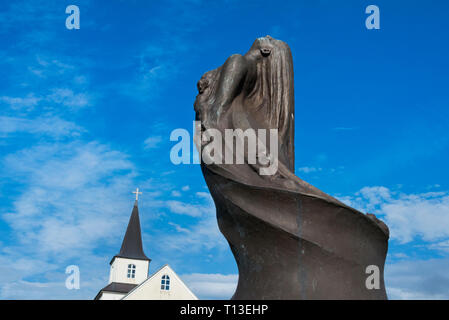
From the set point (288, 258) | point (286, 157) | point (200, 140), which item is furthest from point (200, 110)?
point (288, 258)

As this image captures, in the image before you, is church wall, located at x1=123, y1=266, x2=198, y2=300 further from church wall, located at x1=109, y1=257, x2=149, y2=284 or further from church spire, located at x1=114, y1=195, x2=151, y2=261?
church spire, located at x1=114, y1=195, x2=151, y2=261

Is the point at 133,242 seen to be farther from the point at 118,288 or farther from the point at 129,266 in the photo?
the point at 118,288

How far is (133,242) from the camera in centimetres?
5159

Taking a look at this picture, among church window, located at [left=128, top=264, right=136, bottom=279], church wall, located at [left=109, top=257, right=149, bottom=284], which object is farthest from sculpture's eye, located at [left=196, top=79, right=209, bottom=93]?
church window, located at [left=128, top=264, right=136, bottom=279]

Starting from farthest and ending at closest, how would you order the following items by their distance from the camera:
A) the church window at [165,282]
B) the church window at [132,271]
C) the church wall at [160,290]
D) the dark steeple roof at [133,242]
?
1. the dark steeple roof at [133,242]
2. the church window at [132,271]
3. the church window at [165,282]
4. the church wall at [160,290]

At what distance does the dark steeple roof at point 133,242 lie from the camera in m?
50.6

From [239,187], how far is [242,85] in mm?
1581

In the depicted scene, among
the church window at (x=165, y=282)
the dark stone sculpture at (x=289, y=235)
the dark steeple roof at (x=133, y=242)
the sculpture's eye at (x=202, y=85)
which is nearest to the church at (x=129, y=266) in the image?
the dark steeple roof at (x=133, y=242)

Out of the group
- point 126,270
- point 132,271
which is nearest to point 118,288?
point 126,270

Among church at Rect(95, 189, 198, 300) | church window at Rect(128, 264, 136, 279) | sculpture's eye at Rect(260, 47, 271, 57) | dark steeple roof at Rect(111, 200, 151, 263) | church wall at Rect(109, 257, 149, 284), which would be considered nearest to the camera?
sculpture's eye at Rect(260, 47, 271, 57)

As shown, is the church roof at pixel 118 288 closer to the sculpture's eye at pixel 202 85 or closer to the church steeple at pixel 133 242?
the church steeple at pixel 133 242

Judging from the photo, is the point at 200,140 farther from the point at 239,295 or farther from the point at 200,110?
the point at 239,295

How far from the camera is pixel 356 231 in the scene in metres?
5.00

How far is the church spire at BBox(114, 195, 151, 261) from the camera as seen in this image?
1992 inches
